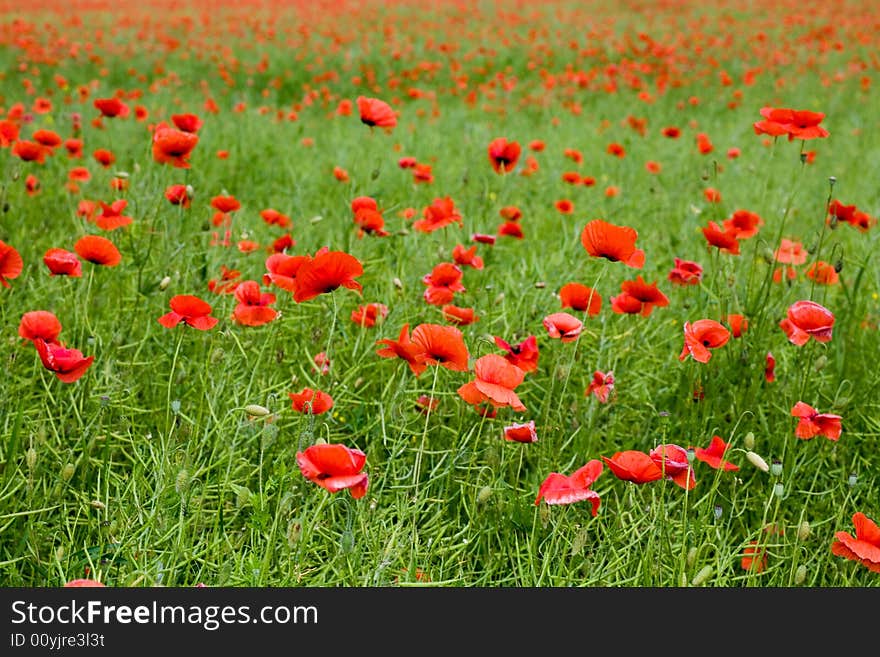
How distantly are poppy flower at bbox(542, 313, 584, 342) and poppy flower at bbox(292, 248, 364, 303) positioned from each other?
1.35 feet

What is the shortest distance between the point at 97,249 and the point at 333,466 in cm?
92

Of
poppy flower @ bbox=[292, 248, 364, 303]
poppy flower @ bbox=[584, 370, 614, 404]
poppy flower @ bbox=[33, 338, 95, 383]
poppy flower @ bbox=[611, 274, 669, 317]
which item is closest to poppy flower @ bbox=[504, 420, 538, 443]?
poppy flower @ bbox=[584, 370, 614, 404]

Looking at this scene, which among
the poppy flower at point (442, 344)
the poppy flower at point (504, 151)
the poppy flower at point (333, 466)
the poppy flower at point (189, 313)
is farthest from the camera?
the poppy flower at point (504, 151)

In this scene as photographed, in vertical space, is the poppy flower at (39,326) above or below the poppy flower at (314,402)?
above

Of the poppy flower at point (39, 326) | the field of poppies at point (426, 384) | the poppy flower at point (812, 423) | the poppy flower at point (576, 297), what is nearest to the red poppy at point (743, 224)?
the field of poppies at point (426, 384)

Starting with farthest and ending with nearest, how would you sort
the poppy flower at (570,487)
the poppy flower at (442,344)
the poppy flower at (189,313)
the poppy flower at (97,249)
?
the poppy flower at (97,249), the poppy flower at (189,313), the poppy flower at (442,344), the poppy flower at (570,487)

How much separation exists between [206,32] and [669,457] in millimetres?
9976

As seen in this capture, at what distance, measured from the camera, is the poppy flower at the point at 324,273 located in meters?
1.38

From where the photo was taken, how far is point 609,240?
1518mm

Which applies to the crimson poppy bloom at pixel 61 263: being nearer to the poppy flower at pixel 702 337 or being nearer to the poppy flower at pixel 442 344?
the poppy flower at pixel 442 344

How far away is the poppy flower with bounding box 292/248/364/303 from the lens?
1379 millimetres

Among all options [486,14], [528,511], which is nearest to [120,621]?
[528,511]

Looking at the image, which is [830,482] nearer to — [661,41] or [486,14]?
[661,41]

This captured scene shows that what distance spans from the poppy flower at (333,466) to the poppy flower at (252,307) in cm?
56
